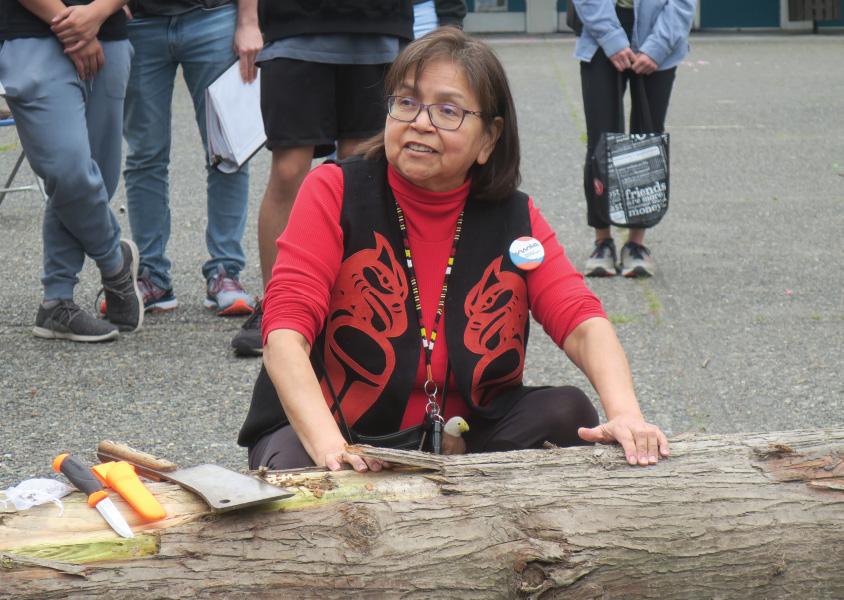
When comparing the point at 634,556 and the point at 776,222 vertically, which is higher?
the point at 634,556

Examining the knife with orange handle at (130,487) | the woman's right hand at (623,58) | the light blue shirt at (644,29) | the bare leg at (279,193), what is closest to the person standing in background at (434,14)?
the light blue shirt at (644,29)

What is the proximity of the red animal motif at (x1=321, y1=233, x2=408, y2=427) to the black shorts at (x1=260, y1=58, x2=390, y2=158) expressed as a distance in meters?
1.53

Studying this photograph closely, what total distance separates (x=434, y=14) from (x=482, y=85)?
2449mm

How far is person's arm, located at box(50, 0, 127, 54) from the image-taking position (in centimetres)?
434

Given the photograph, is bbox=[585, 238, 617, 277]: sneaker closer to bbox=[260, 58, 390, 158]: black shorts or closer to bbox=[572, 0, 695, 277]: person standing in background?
bbox=[572, 0, 695, 277]: person standing in background

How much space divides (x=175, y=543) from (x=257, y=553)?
0.13 metres

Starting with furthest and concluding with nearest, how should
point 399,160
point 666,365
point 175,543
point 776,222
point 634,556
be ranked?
point 776,222
point 666,365
point 399,160
point 634,556
point 175,543

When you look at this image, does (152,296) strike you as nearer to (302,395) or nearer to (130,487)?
(302,395)

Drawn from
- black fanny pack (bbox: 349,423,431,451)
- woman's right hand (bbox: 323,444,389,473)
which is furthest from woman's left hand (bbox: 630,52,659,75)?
woman's right hand (bbox: 323,444,389,473)

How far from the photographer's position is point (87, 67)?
4.46 m

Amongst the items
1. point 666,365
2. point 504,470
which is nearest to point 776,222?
point 666,365

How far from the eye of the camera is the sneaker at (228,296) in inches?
201

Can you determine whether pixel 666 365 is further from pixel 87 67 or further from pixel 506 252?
pixel 87 67

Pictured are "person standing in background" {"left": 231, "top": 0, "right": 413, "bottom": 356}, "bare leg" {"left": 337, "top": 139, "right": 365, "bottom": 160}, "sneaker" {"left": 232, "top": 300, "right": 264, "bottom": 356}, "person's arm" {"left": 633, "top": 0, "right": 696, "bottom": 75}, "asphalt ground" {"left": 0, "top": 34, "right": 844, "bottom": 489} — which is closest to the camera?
"asphalt ground" {"left": 0, "top": 34, "right": 844, "bottom": 489}
